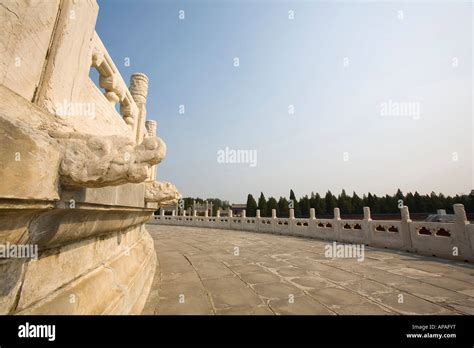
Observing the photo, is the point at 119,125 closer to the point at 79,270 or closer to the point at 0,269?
the point at 79,270

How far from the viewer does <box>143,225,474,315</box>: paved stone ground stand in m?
2.56

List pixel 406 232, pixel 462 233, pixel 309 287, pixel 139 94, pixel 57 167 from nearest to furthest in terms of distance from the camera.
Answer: pixel 57 167
pixel 309 287
pixel 139 94
pixel 462 233
pixel 406 232

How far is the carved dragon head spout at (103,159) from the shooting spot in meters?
1.08

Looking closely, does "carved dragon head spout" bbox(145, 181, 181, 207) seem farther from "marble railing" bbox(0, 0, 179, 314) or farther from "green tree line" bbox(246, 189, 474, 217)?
"green tree line" bbox(246, 189, 474, 217)

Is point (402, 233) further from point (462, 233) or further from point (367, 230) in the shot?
point (462, 233)

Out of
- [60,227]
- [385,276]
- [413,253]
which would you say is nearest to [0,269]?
[60,227]

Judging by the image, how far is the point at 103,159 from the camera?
1115mm

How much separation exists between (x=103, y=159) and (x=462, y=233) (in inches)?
301

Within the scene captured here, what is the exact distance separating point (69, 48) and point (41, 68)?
0.95 feet

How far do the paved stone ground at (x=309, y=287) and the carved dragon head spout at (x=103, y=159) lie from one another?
5.99 ft

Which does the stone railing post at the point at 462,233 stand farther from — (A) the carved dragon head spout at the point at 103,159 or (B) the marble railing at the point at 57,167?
(A) the carved dragon head spout at the point at 103,159

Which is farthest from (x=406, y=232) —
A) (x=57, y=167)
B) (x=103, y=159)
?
(x=57, y=167)
